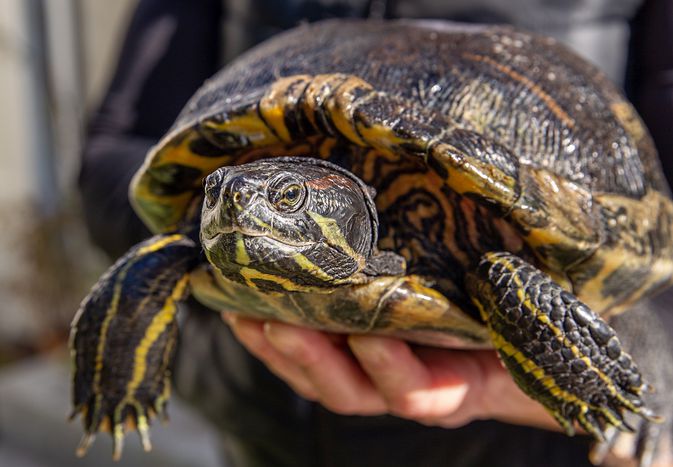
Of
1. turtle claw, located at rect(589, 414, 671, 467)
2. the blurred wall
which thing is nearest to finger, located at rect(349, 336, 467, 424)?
turtle claw, located at rect(589, 414, 671, 467)

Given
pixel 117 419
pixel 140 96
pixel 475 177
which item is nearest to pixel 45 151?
pixel 140 96

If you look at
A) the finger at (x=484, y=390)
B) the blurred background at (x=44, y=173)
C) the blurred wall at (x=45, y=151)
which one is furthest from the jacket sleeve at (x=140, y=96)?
the blurred wall at (x=45, y=151)

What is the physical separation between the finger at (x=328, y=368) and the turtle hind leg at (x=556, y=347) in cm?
23

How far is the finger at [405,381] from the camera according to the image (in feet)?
3.01

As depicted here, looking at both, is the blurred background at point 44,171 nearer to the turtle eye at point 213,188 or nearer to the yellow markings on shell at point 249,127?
the yellow markings on shell at point 249,127

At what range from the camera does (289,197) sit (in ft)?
2.24

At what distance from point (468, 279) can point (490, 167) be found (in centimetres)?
16

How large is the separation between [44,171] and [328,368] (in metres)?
2.71

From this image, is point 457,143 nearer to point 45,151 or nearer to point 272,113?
point 272,113

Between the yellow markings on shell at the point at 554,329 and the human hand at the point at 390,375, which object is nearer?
the yellow markings on shell at the point at 554,329

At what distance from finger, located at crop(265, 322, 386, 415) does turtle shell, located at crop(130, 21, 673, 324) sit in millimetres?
176

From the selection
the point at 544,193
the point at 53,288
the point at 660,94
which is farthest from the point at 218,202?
the point at 53,288

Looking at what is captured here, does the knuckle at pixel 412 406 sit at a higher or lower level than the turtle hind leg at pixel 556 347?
lower

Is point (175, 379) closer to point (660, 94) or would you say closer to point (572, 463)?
point (572, 463)
